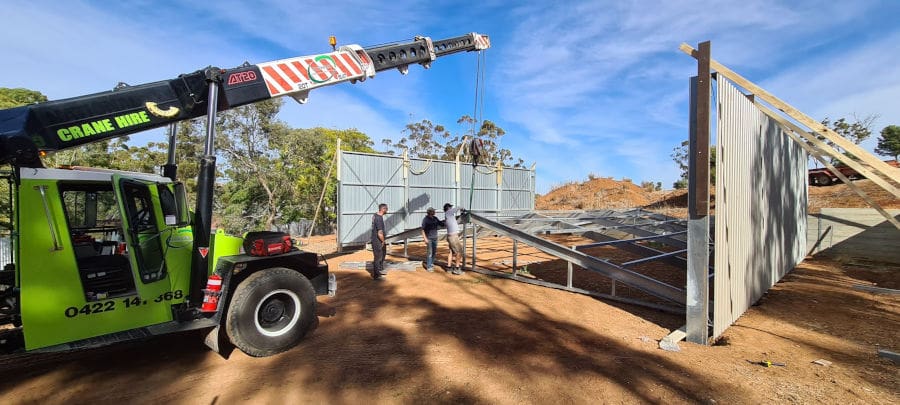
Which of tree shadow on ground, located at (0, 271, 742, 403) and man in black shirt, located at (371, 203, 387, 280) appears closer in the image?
tree shadow on ground, located at (0, 271, 742, 403)

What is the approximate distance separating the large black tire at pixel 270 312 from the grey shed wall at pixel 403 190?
29.6 ft

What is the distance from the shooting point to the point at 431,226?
373 inches

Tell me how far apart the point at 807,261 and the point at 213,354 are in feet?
49.1

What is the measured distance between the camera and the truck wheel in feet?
70.7

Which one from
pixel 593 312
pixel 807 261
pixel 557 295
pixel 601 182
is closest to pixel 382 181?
pixel 557 295

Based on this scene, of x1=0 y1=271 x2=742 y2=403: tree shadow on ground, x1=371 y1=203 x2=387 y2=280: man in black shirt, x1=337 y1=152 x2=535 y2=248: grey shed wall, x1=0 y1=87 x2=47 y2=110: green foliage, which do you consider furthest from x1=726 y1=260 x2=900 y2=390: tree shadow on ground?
x1=0 y1=87 x2=47 y2=110: green foliage

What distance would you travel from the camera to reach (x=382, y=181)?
1475 cm

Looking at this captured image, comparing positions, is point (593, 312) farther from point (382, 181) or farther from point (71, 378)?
point (382, 181)

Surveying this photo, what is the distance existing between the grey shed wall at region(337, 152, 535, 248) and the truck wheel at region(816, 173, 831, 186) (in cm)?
1786

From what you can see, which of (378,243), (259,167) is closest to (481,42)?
(378,243)

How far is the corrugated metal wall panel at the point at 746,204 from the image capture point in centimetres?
488

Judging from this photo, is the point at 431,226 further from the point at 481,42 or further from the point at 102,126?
the point at 102,126

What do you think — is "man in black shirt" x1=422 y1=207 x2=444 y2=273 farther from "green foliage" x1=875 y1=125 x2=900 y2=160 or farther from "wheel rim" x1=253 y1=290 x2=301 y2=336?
"green foliage" x1=875 y1=125 x2=900 y2=160

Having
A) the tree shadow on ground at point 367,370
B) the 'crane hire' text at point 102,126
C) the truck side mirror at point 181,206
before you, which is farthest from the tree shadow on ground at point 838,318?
the 'crane hire' text at point 102,126
